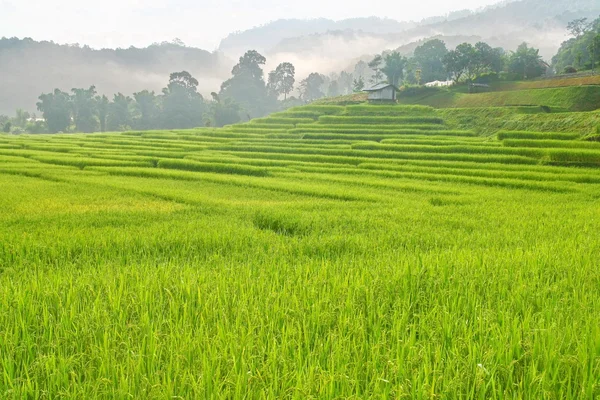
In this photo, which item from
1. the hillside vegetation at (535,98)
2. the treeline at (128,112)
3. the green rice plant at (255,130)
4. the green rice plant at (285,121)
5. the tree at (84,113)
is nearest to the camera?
the hillside vegetation at (535,98)

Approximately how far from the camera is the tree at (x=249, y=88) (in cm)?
11025

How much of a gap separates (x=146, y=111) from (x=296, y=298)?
298 feet

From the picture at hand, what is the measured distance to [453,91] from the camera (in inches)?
2092

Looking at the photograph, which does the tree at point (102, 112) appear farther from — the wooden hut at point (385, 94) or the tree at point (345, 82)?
the tree at point (345, 82)

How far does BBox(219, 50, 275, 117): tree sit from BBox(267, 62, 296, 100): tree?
325 cm

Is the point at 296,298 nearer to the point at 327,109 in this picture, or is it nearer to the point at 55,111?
the point at 327,109

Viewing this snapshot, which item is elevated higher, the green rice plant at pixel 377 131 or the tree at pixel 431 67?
the tree at pixel 431 67

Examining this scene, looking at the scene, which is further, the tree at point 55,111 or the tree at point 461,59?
the tree at point 55,111

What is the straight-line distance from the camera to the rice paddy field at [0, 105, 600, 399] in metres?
2.31

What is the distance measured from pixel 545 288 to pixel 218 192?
11.3 metres

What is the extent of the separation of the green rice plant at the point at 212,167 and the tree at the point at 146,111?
6728 centimetres

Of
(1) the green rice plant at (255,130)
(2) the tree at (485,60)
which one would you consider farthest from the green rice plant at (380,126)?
(2) the tree at (485,60)

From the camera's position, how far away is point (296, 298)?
3514 millimetres

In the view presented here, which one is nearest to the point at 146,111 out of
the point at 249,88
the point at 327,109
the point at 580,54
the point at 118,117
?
the point at 118,117
